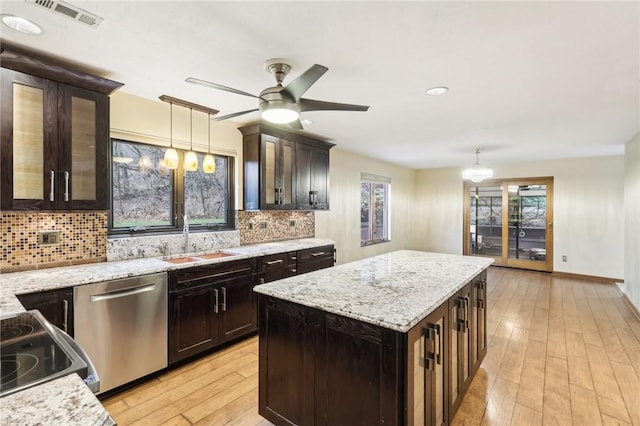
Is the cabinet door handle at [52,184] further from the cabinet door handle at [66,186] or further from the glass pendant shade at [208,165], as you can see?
the glass pendant shade at [208,165]

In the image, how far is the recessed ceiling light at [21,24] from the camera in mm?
1743

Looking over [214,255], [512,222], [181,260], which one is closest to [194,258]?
[181,260]

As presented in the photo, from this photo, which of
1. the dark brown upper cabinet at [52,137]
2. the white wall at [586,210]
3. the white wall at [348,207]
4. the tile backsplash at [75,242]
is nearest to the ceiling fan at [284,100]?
the dark brown upper cabinet at [52,137]

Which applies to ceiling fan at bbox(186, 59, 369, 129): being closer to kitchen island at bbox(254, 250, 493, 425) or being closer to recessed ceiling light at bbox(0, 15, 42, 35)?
recessed ceiling light at bbox(0, 15, 42, 35)

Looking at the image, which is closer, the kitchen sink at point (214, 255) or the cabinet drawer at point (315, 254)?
the kitchen sink at point (214, 255)

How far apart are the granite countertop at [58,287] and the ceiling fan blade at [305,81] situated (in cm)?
165

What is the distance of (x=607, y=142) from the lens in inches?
188

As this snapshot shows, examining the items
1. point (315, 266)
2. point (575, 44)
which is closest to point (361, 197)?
point (315, 266)

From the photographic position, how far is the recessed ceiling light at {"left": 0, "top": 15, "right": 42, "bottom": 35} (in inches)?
68.6

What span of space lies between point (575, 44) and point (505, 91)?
2.61 ft

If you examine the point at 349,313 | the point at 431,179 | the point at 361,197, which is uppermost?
the point at 431,179

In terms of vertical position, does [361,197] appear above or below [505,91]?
below

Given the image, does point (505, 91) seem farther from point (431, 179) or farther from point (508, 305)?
point (431, 179)

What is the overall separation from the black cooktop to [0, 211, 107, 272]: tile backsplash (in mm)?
1287
